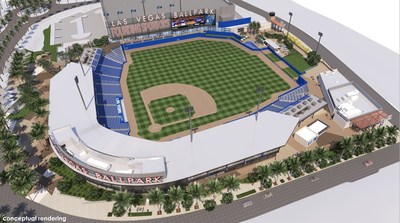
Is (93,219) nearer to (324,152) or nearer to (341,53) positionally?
(324,152)

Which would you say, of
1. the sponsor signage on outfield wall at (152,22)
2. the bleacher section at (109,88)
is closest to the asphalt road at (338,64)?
the sponsor signage on outfield wall at (152,22)

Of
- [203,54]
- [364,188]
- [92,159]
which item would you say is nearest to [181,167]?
[92,159]

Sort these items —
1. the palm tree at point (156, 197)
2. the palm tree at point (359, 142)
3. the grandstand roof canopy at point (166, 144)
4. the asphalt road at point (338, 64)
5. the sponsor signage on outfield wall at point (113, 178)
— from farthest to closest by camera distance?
the asphalt road at point (338, 64) → the palm tree at point (359, 142) → the grandstand roof canopy at point (166, 144) → the sponsor signage on outfield wall at point (113, 178) → the palm tree at point (156, 197)

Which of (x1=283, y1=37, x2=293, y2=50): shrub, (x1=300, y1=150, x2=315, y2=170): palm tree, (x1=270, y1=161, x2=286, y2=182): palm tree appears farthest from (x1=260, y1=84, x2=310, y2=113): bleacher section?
(x1=283, y1=37, x2=293, y2=50): shrub

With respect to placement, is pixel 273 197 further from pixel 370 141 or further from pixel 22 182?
pixel 22 182

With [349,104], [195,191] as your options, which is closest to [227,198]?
[195,191]

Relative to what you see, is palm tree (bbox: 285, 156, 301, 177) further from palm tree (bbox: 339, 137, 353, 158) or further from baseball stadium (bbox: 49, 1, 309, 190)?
palm tree (bbox: 339, 137, 353, 158)

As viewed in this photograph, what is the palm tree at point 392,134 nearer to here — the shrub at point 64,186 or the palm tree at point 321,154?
the palm tree at point 321,154

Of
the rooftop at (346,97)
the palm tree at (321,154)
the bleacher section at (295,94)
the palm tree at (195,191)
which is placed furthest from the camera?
the bleacher section at (295,94)
